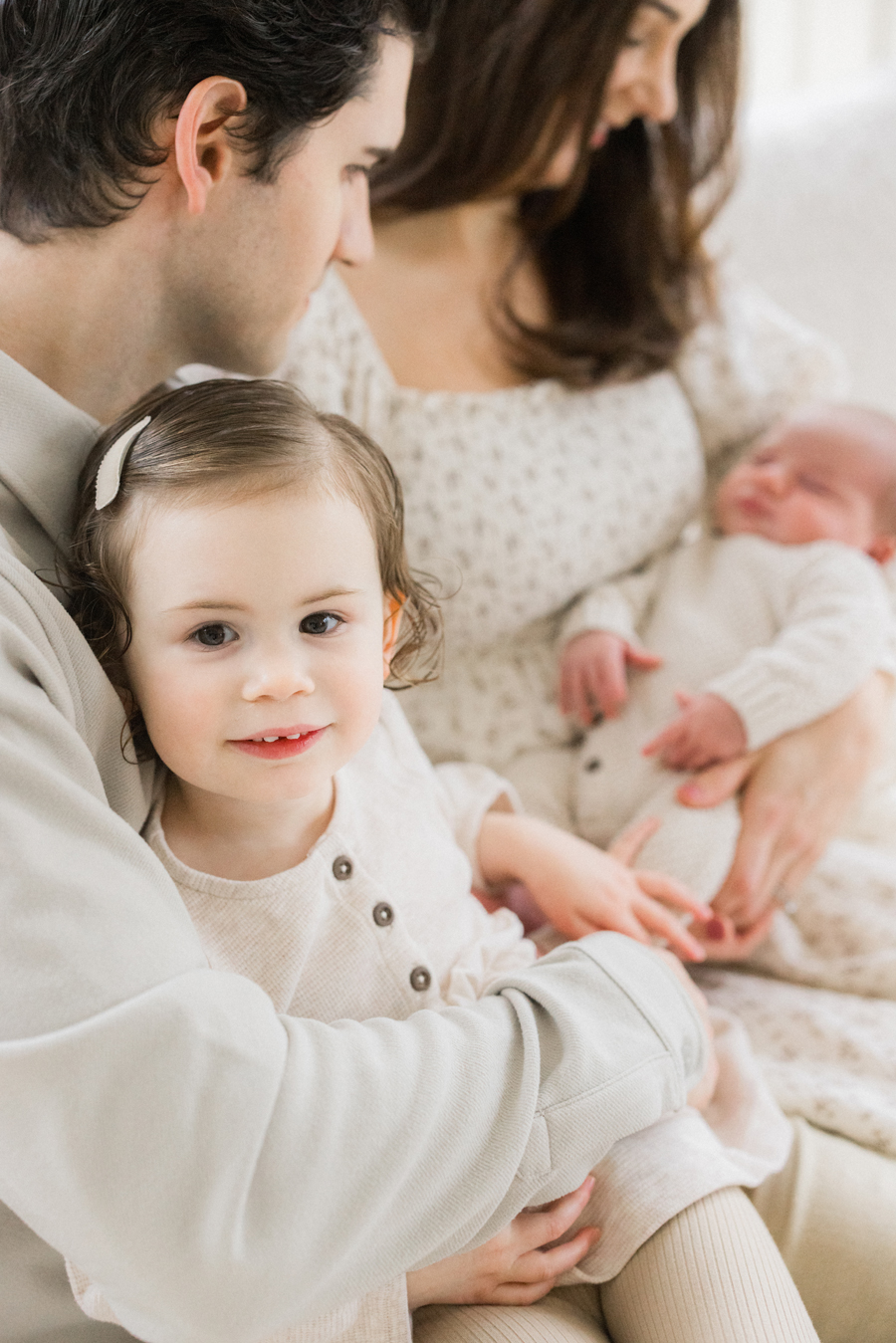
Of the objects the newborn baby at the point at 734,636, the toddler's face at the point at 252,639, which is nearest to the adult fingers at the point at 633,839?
the newborn baby at the point at 734,636

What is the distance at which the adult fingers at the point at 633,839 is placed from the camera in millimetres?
1229

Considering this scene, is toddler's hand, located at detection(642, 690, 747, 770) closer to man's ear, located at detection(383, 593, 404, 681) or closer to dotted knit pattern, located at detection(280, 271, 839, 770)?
dotted knit pattern, located at detection(280, 271, 839, 770)

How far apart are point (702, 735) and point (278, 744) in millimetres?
634

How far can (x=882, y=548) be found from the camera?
1.51 m

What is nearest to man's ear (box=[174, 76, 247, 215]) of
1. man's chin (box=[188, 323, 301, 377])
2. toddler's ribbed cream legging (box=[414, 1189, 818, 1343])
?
man's chin (box=[188, 323, 301, 377])

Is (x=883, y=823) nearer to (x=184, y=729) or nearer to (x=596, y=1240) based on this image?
(x=596, y=1240)

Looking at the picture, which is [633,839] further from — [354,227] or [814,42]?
[814,42]

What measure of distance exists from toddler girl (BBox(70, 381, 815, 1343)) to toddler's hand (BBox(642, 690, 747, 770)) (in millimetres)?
413

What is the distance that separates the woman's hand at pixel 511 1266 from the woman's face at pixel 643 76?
1.14 m

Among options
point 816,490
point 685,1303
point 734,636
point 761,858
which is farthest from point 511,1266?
point 816,490

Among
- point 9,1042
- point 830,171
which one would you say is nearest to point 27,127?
point 9,1042

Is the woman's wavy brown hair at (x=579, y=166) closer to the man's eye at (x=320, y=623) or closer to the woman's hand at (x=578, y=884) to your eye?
the woman's hand at (x=578, y=884)

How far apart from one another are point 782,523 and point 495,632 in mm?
402

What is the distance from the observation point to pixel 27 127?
0.82 metres
